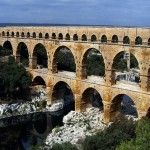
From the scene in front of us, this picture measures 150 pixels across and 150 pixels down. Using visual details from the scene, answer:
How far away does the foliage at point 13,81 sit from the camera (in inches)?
1737

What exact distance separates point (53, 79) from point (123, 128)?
645 inches

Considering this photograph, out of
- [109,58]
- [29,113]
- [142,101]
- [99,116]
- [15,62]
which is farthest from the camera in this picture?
[15,62]

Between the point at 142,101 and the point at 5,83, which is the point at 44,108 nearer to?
the point at 5,83

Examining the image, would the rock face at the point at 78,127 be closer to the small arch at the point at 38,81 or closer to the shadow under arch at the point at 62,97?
the shadow under arch at the point at 62,97

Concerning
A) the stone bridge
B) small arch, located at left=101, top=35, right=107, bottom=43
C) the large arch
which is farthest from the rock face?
the large arch

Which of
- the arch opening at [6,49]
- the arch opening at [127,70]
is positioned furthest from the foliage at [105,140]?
the arch opening at [6,49]

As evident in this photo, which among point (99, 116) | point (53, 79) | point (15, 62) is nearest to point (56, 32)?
point (53, 79)

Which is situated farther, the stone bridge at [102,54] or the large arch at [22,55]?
the large arch at [22,55]

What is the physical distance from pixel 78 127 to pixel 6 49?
24.0 meters

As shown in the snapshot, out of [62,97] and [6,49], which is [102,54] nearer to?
[62,97]

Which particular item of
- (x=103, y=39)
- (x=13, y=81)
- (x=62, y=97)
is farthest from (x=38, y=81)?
(x=103, y=39)

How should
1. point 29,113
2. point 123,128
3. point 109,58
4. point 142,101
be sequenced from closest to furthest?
1. point 123,128
2. point 142,101
3. point 109,58
4. point 29,113

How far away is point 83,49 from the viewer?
38844 mm

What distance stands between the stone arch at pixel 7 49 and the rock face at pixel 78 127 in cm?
1812
